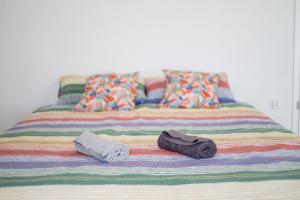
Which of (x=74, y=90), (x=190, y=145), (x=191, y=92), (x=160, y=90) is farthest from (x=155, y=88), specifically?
(x=190, y=145)

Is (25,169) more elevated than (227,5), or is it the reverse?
(227,5)

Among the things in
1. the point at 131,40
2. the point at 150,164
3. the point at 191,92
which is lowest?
the point at 150,164

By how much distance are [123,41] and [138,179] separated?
2009 millimetres

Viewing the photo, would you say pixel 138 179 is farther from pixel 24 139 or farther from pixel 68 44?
pixel 68 44

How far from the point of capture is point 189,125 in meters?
2.18

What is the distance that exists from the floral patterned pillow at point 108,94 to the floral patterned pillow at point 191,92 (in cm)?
28

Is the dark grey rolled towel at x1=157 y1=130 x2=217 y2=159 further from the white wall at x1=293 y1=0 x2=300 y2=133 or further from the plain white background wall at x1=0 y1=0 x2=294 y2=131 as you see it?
the white wall at x1=293 y1=0 x2=300 y2=133

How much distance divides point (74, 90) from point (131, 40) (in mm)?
716

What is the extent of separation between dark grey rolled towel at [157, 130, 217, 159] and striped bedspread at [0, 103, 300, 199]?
3 cm

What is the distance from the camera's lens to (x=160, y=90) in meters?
2.86

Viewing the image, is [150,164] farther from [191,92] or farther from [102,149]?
[191,92]

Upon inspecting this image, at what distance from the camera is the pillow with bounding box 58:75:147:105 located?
2829 mm

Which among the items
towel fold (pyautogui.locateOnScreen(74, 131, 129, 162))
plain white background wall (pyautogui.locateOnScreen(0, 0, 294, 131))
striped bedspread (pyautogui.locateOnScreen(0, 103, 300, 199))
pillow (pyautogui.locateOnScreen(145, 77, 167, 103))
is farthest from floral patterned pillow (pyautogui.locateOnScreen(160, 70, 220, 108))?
towel fold (pyautogui.locateOnScreen(74, 131, 129, 162))

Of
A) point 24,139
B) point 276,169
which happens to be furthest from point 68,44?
point 276,169
